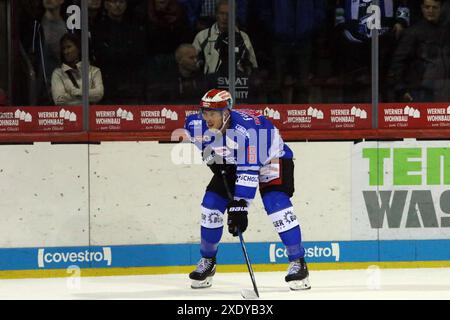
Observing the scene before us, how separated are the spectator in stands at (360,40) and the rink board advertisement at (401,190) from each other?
1.71 feet

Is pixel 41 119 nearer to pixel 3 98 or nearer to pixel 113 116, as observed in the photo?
pixel 3 98

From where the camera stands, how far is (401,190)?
36.8 feet

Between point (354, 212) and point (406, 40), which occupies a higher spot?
point (406, 40)

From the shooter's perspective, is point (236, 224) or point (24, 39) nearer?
point (236, 224)

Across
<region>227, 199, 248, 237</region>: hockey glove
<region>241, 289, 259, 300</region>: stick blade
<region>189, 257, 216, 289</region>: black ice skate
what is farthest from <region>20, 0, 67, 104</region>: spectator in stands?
<region>241, 289, 259, 300</region>: stick blade

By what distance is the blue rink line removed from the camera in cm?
1088

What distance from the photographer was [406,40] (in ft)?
37.1

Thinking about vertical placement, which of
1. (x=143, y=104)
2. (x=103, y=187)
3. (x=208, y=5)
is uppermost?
(x=208, y=5)

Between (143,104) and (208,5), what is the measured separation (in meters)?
1.01

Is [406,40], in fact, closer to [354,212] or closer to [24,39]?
[354,212]

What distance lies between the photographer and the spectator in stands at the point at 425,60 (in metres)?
11.3

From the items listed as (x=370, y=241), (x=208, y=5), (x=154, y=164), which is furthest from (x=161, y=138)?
(x=370, y=241)

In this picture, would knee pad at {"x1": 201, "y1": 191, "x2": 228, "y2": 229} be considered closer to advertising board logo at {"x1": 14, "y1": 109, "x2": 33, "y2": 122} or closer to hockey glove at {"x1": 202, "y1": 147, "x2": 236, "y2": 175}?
hockey glove at {"x1": 202, "y1": 147, "x2": 236, "y2": 175}

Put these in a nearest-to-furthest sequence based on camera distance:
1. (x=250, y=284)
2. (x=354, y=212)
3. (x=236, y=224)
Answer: (x=236, y=224) < (x=250, y=284) < (x=354, y=212)
